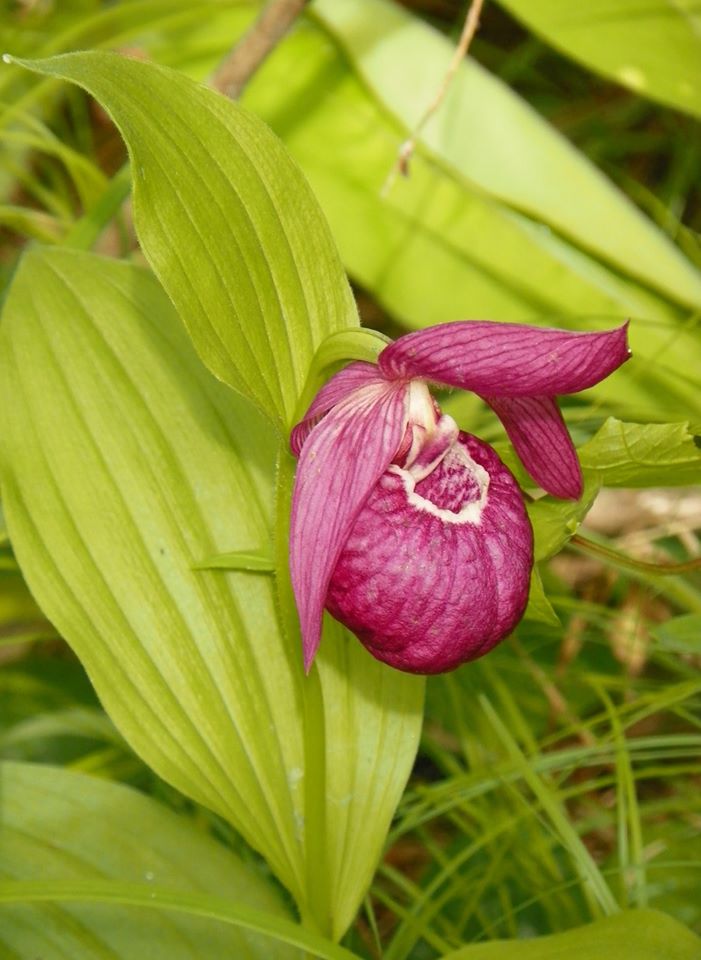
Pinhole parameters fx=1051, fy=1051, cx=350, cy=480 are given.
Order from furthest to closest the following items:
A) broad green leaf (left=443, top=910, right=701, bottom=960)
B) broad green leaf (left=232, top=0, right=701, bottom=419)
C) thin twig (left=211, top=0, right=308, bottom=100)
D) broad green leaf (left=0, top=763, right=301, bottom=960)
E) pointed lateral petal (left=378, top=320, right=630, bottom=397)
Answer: broad green leaf (left=232, top=0, right=701, bottom=419), thin twig (left=211, top=0, right=308, bottom=100), broad green leaf (left=0, top=763, right=301, bottom=960), broad green leaf (left=443, top=910, right=701, bottom=960), pointed lateral petal (left=378, top=320, right=630, bottom=397)

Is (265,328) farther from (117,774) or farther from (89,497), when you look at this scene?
(117,774)

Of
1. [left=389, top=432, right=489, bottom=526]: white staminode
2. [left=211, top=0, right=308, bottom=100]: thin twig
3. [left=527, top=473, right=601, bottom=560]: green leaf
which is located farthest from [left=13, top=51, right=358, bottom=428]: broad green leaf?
[left=211, top=0, right=308, bottom=100]: thin twig

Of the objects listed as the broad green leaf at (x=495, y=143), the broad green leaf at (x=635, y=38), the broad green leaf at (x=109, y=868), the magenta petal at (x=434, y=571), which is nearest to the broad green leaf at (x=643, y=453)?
the magenta petal at (x=434, y=571)

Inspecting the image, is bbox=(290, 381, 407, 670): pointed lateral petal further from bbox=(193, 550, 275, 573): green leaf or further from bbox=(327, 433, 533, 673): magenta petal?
bbox=(193, 550, 275, 573): green leaf

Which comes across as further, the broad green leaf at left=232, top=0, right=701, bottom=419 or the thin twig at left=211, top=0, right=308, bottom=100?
the broad green leaf at left=232, top=0, right=701, bottom=419

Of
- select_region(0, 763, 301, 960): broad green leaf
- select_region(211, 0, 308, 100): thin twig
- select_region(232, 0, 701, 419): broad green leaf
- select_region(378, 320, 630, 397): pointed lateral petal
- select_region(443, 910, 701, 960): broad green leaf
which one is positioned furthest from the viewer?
select_region(232, 0, 701, 419): broad green leaf

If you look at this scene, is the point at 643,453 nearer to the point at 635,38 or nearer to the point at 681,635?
the point at 681,635

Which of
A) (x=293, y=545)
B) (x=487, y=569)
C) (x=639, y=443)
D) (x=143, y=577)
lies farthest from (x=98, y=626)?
(x=639, y=443)

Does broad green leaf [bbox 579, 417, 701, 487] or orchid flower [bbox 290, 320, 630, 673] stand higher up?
broad green leaf [bbox 579, 417, 701, 487]
